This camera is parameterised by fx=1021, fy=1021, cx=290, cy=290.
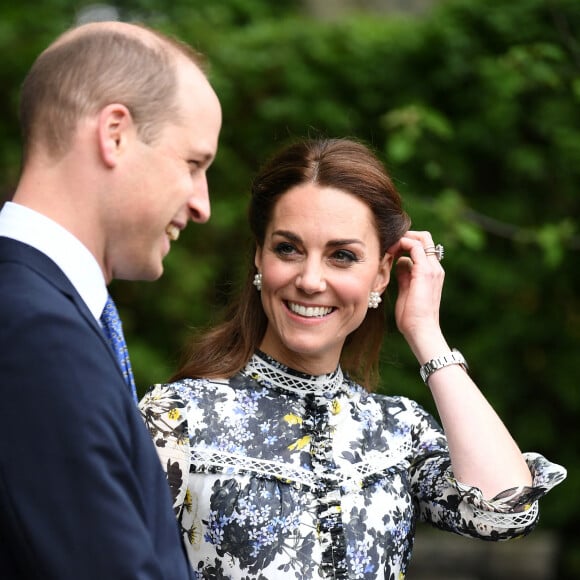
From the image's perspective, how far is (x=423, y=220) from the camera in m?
4.89

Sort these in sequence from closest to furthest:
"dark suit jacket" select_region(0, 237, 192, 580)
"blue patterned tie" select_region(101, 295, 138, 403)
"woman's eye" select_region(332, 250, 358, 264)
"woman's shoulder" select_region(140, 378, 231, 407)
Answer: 1. "dark suit jacket" select_region(0, 237, 192, 580)
2. "blue patterned tie" select_region(101, 295, 138, 403)
3. "woman's shoulder" select_region(140, 378, 231, 407)
4. "woman's eye" select_region(332, 250, 358, 264)

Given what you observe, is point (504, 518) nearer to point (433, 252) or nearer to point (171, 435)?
point (433, 252)

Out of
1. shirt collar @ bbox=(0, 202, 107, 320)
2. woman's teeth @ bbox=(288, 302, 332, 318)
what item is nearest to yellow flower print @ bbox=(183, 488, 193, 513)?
woman's teeth @ bbox=(288, 302, 332, 318)

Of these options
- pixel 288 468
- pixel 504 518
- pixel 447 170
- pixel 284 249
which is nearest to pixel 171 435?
pixel 288 468

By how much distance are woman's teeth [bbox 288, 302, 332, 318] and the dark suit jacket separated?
3.63 feet

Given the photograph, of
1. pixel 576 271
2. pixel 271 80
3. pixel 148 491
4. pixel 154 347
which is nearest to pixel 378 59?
pixel 271 80

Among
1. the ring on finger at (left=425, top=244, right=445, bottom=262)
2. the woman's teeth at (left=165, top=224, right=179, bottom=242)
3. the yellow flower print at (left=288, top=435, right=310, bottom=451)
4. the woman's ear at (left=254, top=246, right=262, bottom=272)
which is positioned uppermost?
the ring on finger at (left=425, top=244, right=445, bottom=262)

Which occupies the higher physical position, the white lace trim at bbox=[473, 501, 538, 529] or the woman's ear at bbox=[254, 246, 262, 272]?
the woman's ear at bbox=[254, 246, 262, 272]

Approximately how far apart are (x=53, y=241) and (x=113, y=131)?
19cm

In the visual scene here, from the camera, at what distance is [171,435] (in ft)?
7.61

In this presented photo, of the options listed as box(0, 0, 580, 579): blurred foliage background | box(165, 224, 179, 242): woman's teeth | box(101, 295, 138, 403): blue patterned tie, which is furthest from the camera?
box(0, 0, 580, 579): blurred foliage background

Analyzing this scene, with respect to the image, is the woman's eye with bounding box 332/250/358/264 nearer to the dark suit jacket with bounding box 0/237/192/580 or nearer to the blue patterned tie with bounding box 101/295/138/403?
the blue patterned tie with bounding box 101/295/138/403

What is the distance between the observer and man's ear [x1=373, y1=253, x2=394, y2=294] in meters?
2.67

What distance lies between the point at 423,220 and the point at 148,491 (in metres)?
3.57
